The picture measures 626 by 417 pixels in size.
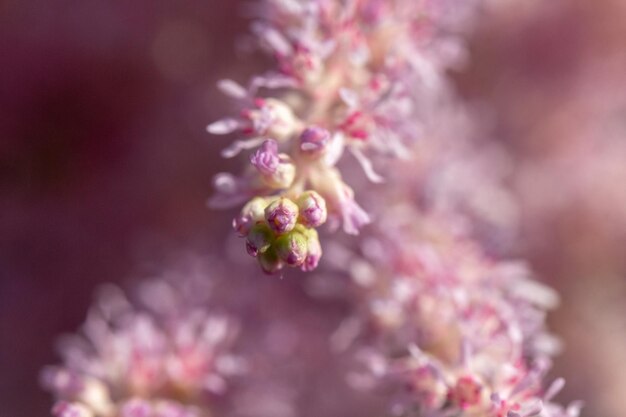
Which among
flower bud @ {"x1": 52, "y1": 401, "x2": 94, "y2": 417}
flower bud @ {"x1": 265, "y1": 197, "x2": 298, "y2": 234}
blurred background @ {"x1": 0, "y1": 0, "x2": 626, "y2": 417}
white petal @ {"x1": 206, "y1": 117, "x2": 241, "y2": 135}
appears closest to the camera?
flower bud @ {"x1": 265, "y1": 197, "x2": 298, "y2": 234}

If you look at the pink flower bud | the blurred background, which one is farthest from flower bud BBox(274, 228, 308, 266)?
the blurred background

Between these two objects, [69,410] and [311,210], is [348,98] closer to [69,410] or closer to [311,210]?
[311,210]

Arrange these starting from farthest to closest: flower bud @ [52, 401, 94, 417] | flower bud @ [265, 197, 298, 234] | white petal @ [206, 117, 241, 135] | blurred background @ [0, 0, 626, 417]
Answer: blurred background @ [0, 0, 626, 417] → flower bud @ [52, 401, 94, 417] → white petal @ [206, 117, 241, 135] → flower bud @ [265, 197, 298, 234]

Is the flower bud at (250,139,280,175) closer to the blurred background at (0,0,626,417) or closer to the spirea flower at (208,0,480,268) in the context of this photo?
Answer: the spirea flower at (208,0,480,268)

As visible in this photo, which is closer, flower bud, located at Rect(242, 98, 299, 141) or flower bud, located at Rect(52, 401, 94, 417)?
flower bud, located at Rect(242, 98, 299, 141)

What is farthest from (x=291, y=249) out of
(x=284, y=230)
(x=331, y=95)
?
(x=331, y=95)

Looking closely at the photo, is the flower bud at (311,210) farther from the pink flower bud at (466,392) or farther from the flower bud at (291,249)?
the pink flower bud at (466,392)

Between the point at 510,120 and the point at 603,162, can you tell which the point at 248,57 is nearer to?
the point at 510,120

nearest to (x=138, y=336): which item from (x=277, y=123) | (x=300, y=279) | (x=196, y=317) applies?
(x=196, y=317)
